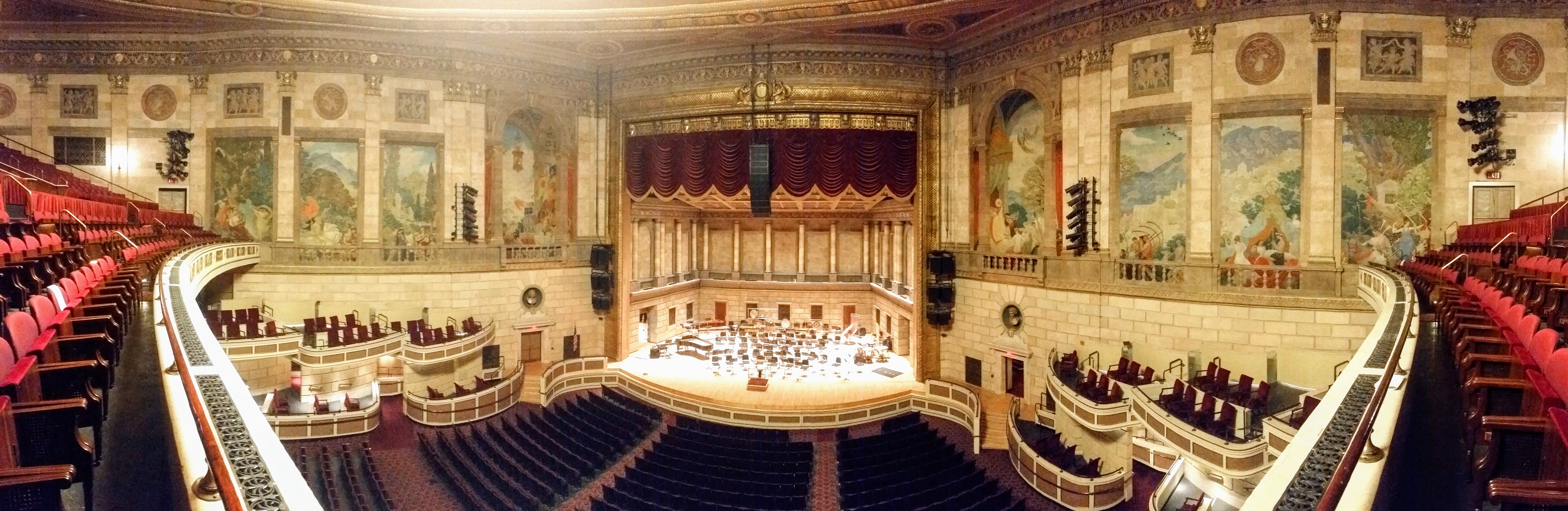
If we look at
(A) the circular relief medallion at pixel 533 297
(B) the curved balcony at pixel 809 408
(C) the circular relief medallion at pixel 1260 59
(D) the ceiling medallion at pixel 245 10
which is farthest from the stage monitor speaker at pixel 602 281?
(C) the circular relief medallion at pixel 1260 59

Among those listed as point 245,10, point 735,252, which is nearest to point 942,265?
point 735,252

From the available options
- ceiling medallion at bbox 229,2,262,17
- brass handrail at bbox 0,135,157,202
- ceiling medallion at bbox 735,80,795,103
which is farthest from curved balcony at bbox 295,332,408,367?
ceiling medallion at bbox 735,80,795,103

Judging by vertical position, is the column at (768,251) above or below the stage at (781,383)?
above

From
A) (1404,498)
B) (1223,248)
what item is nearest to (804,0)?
(1223,248)

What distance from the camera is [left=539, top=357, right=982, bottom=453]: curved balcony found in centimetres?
1667

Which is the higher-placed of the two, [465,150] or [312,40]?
[312,40]

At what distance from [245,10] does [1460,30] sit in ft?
80.5

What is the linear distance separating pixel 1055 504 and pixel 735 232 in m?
20.3

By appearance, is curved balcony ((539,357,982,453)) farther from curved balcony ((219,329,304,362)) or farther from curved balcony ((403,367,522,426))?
curved balcony ((219,329,304,362))

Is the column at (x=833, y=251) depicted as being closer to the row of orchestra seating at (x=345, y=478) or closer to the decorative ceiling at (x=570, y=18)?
the decorative ceiling at (x=570, y=18)

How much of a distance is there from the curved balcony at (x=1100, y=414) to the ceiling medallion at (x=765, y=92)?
1051 centimetres

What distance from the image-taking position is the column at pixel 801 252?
2981 cm

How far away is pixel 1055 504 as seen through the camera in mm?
12312

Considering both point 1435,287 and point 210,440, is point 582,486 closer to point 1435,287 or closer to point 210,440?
point 210,440
